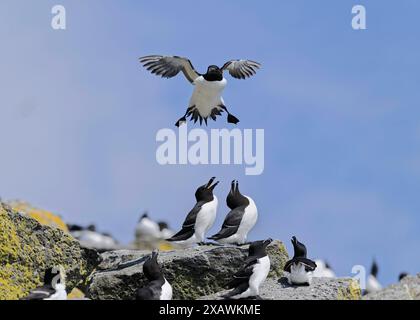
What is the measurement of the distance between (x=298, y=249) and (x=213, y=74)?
18.5 ft

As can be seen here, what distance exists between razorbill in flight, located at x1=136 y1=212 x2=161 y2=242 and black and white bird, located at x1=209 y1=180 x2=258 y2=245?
12.9 metres

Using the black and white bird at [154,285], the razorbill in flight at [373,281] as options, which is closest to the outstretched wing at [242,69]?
the black and white bird at [154,285]

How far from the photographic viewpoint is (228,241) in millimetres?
16328

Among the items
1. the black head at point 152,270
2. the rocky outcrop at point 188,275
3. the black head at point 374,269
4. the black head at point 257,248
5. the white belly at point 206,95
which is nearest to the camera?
the black head at point 152,270

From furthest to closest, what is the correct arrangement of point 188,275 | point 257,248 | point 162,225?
1. point 162,225
2. point 188,275
3. point 257,248

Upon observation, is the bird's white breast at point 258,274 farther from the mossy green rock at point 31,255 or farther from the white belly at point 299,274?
the mossy green rock at point 31,255

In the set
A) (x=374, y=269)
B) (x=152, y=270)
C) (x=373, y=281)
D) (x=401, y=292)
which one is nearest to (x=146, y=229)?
(x=373, y=281)

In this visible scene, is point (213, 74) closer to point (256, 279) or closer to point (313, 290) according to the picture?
point (313, 290)

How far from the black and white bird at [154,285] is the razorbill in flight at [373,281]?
20.2 metres

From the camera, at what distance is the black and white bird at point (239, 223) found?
640 inches

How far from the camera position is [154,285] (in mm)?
14469

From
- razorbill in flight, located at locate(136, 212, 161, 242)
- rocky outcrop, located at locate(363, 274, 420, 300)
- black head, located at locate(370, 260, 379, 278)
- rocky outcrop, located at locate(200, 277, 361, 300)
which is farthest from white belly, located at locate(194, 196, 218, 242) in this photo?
black head, located at locate(370, 260, 379, 278)

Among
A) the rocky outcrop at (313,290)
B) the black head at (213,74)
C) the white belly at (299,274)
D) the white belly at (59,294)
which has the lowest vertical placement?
the white belly at (59,294)
